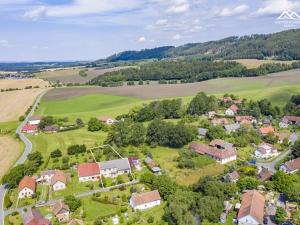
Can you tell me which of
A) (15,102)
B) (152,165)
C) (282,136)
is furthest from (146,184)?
(15,102)

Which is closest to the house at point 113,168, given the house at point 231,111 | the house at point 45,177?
the house at point 45,177

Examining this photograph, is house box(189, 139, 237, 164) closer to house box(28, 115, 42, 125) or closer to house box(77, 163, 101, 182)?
house box(77, 163, 101, 182)

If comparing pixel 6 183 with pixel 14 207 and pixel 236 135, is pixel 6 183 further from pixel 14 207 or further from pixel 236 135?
pixel 236 135

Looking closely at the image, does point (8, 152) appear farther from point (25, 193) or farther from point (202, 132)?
point (202, 132)

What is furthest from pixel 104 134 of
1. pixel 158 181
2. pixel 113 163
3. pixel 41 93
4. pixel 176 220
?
pixel 41 93

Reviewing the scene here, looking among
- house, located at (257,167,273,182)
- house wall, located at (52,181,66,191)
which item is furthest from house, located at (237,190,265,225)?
house wall, located at (52,181,66,191)

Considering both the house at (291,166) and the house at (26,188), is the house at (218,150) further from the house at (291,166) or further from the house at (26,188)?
the house at (26,188)

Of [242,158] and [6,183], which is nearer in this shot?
[6,183]
